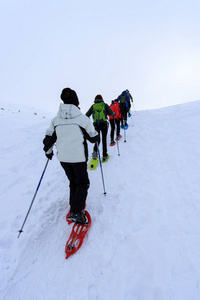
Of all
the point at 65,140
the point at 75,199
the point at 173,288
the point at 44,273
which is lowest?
the point at 44,273

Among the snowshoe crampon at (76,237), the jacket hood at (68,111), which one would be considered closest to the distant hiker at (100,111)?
the jacket hood at (68,111)

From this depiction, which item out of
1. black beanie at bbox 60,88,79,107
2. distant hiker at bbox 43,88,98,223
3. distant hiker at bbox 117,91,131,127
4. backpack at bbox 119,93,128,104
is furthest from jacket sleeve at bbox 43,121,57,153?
backpack at bbox 119,93,128,104

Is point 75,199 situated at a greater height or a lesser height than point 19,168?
greater

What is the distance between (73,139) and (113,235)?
220 cm

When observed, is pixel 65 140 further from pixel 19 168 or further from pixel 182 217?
pixel 19 168

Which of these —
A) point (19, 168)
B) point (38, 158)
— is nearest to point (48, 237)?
point (19, 168)

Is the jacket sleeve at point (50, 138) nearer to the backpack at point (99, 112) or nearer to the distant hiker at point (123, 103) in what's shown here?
the backpack at point (99, 112)

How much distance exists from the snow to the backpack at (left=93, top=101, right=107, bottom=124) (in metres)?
1.88

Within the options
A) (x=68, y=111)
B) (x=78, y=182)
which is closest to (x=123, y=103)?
(x=68, y=111)

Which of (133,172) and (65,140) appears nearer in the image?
(65,140)

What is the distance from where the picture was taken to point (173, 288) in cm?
222

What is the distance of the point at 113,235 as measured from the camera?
3205mm

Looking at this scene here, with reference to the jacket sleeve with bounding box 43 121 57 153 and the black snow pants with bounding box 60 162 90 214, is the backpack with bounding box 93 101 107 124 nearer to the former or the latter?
the jacket sleeve with bounding box 43 121 57 153

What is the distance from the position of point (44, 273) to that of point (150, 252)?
1.94 meters
